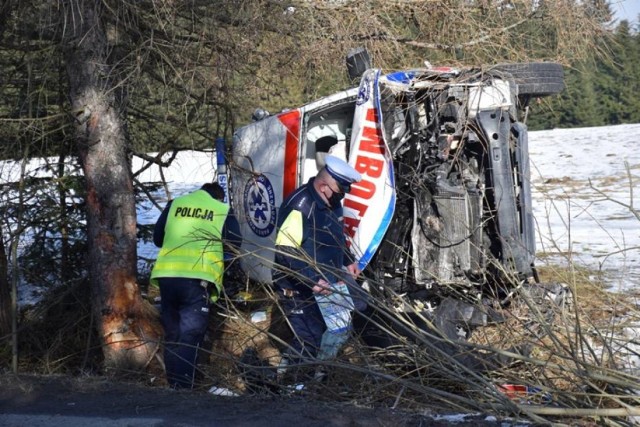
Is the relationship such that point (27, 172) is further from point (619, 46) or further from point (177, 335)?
point (619, 46)

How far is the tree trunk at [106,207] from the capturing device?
7.38 m

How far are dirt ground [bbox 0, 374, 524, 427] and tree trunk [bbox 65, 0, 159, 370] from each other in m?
1.34

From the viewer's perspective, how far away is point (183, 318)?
6.88m

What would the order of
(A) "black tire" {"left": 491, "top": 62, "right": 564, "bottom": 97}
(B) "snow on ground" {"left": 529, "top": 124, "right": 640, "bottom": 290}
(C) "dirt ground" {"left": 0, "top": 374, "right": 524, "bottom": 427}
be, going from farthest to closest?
(B) "snow on ground" {"left": 529, "top": 124, "right": 640, "bottom": 290} → (A) "black tire" {"left": 491, "top": 62, "right": 564, "bottom": 97} → (C) "dirt ground" {"left": 0, "top": 374, "right": 524, "bottom": 427}

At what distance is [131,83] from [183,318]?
83.8 inches

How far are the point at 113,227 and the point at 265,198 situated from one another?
154 cm

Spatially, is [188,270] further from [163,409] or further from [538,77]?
[538,77]

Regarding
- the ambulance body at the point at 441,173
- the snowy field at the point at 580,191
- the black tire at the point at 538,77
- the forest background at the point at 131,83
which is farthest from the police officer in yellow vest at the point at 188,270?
the black tire at the point at 538,77

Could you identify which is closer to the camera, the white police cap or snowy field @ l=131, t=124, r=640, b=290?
the white police cap

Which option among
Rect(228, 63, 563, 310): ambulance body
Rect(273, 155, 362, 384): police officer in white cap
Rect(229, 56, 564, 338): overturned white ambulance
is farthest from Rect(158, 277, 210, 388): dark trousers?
Rect(228, 63, 563, 310): ambulance body

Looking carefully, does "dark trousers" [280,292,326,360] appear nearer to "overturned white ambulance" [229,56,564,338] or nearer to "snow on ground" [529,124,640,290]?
"overturned white ambulance" [229,56,564,338]

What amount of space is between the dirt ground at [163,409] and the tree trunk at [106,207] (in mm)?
1343

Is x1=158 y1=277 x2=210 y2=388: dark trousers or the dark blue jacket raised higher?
the dark blue jacket

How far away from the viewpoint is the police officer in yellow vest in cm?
678
